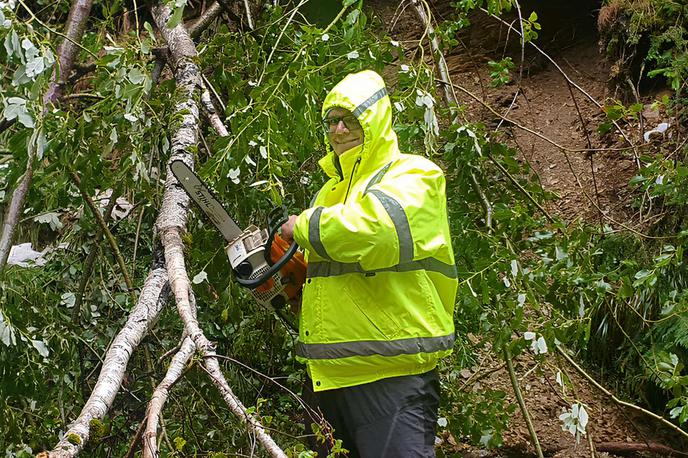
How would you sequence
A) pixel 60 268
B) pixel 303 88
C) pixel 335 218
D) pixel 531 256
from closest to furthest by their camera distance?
1. pixel 335 218
2. pixel 303 88
3. pixel 60 268
4. pixel 531 256

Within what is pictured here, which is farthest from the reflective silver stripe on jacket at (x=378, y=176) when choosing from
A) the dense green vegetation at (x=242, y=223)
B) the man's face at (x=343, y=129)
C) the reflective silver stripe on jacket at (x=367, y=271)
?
the dense green vegetation at (x=242, y=223)

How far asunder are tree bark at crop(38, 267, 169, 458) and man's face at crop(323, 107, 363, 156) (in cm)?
72

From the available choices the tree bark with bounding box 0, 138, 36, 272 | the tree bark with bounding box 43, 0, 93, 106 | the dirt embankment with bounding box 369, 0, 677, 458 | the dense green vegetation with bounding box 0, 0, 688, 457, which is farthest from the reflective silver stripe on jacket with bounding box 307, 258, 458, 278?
the dirt embankment with bounding box 369, 0, 677, 458

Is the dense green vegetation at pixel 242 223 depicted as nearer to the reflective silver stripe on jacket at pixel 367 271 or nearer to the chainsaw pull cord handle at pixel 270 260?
the chainsaw pull cord handle at pixel 270 260

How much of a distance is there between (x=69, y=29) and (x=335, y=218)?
153 centimetres

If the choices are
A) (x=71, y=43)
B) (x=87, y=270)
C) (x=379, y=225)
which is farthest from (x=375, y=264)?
(x=87, y=270)

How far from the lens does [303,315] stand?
2590 mm

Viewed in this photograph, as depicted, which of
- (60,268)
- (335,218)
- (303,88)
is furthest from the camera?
(60,268)

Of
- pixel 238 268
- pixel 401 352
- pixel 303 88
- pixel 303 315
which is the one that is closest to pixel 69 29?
pixel 303 88

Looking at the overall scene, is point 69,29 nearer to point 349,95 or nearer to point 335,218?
point 349,95

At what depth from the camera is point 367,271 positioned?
8.01 feet

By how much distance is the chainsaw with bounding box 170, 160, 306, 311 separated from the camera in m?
2.58

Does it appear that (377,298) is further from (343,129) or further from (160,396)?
(160,396)

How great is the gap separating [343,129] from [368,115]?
12 centimetres
